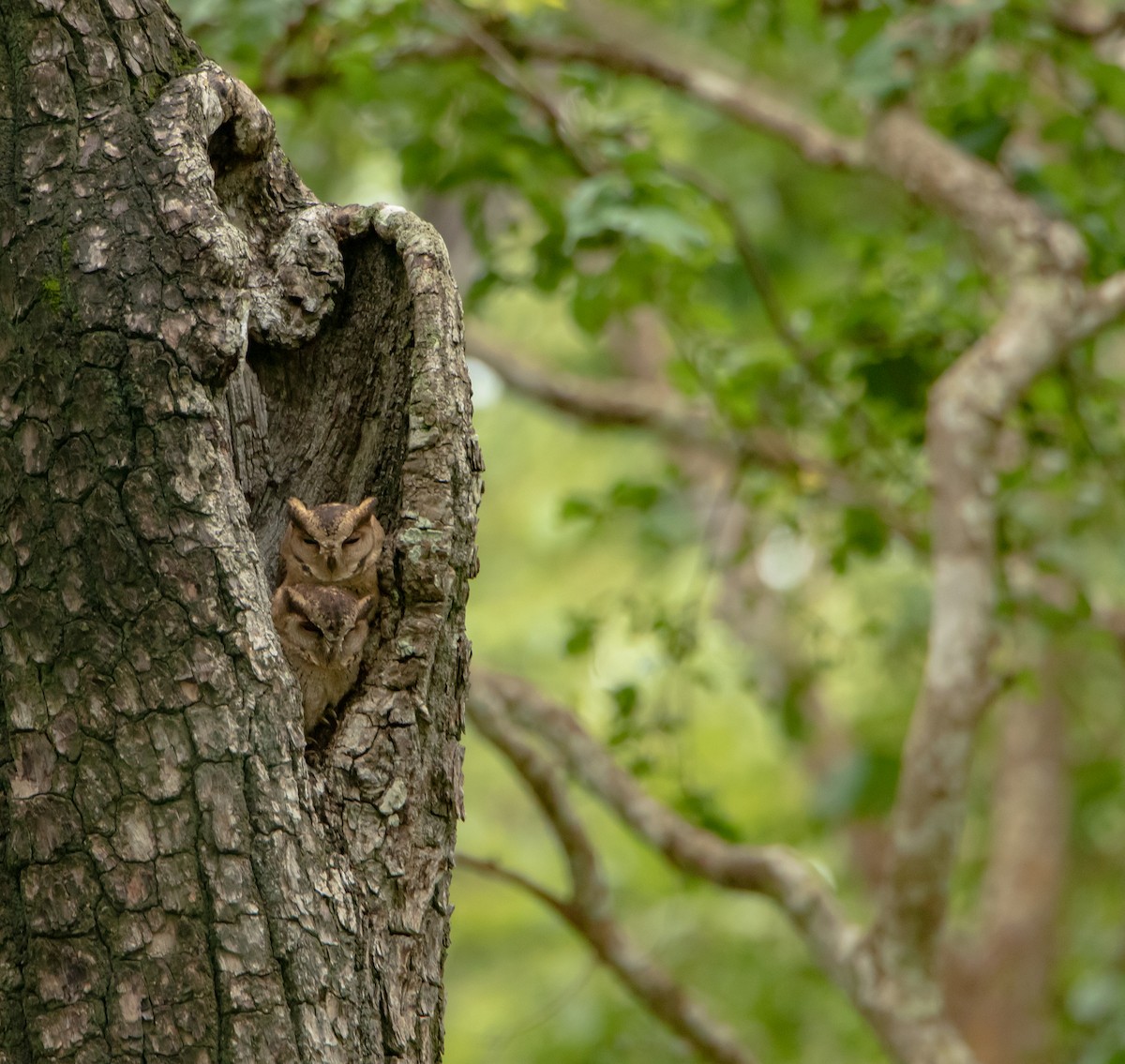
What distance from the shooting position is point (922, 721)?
410 cm

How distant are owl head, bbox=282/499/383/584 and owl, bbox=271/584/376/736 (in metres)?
0.04

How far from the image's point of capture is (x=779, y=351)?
4926 millimetres

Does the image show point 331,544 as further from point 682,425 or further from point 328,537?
point 682,425

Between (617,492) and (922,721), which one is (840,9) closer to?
(617,492)

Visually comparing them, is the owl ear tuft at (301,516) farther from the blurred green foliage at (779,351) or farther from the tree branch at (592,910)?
the tree branch at (592,910)

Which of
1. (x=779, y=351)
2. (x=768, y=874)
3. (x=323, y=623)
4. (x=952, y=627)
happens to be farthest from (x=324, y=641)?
(x=779, y=351)

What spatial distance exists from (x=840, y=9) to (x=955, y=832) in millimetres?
2982

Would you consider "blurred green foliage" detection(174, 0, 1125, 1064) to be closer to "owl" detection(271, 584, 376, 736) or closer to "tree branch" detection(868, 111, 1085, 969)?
"tree branch" detection(868, 111, 1085, 969)

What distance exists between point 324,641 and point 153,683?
0.44 metres

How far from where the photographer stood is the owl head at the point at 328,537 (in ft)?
7.68

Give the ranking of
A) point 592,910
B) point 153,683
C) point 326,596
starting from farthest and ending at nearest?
point 592,910, point 326,596, point 153,683

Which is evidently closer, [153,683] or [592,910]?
[153,683]

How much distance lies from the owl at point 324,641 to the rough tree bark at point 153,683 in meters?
0.13

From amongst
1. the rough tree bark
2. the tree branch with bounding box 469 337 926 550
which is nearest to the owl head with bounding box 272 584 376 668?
the rough tree bark
